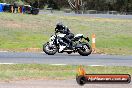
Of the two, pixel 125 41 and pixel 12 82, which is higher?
pixel 12 82

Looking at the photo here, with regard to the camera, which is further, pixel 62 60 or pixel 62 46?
pixel 62 46

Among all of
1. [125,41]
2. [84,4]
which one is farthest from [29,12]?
[84,4]

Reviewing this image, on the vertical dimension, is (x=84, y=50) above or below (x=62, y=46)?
below

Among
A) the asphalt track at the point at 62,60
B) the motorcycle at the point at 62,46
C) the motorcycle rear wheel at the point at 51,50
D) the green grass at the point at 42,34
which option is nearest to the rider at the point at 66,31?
the motorcycle at the point at 62,46

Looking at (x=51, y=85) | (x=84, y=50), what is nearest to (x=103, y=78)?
(x=51, y=85)

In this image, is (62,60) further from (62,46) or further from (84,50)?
(84,50)

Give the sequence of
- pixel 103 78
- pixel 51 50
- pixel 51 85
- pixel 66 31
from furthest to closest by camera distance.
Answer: pixel 51 50, pixel 66 31, pixel 51 85, pixel 103 78

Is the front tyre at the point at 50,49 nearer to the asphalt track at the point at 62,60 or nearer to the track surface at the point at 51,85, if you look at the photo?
the asphalt track at the point at 62,60

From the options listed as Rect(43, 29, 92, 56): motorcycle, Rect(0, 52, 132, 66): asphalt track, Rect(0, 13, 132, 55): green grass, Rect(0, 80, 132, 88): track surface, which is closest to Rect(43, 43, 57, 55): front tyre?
Rect(43, 29, 92, 56): motorcycle

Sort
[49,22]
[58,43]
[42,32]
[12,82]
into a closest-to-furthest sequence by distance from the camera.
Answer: [12,82], [58,43], [42,32], [49,22]

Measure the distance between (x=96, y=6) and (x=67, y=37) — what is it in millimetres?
78614

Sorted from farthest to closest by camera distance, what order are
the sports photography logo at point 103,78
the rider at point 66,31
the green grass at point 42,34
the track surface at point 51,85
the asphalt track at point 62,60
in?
1. the green grass at point 42,34
2. the rider at point 66,31
3. the asphalt track at point 62,60
4. the track surface at point 51,85
5. the sports photography logo at point 103,78

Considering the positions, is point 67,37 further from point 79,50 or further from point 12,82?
point 12,82

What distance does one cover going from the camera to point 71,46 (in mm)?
19797
